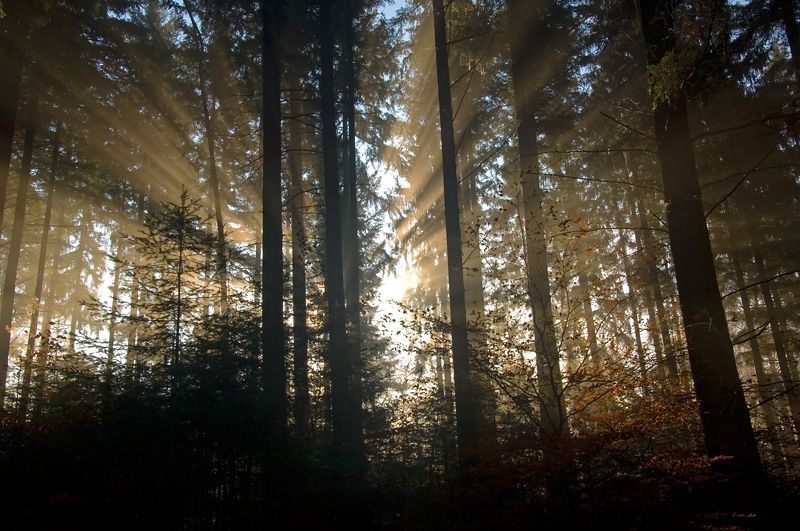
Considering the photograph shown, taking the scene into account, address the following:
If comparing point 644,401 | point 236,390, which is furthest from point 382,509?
point 644,401

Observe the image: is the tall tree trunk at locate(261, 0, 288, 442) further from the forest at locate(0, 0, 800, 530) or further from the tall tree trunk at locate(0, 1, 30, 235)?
the tall tree trunk at locate(0, 1, 30, 235)

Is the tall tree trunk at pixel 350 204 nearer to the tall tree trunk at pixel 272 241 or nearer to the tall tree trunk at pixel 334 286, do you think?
the tall tree trunk at pixel 334 286

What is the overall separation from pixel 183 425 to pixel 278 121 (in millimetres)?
6907

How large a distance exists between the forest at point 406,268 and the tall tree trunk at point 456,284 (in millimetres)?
62

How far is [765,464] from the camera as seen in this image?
7039 millimetres

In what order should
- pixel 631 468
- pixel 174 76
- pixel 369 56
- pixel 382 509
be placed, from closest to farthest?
1. pixel 631 468
2. pixel 382 509
3. pixel 369 56
4. pixel 174 76

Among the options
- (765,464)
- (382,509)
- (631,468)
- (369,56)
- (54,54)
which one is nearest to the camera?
(631,468)

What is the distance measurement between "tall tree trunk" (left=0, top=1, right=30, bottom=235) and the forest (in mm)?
80

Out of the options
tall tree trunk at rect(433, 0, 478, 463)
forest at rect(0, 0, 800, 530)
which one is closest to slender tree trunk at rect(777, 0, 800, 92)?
forest at rect(0, 0, 800, 530)

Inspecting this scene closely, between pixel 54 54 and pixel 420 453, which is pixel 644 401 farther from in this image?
A: pixel 54 54

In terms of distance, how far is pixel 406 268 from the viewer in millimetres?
20484

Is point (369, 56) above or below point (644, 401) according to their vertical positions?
above

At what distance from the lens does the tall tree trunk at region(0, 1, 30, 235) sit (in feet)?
38.4

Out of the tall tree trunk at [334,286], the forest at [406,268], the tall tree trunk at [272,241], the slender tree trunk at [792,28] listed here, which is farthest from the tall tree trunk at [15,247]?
the slender tree trunk at [792,28]
